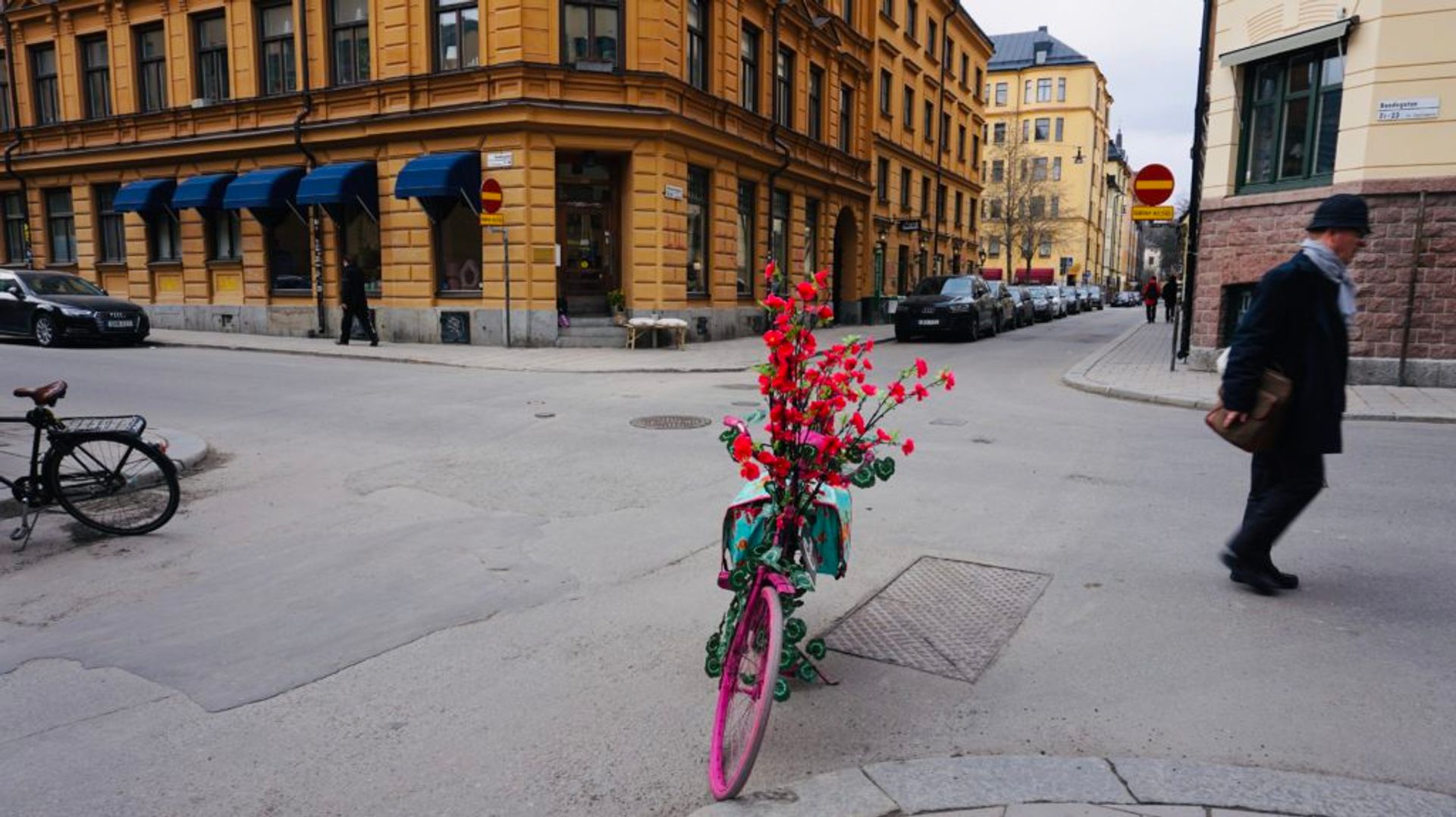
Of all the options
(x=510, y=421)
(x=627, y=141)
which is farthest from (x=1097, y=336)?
(x=510, y=421)

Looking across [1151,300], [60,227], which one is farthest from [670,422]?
[1151,300]

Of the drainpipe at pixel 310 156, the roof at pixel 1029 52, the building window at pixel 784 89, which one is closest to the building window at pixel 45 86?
the drainpipe at pixel 310 156

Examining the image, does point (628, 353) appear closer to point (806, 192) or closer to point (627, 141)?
point (627, 141)

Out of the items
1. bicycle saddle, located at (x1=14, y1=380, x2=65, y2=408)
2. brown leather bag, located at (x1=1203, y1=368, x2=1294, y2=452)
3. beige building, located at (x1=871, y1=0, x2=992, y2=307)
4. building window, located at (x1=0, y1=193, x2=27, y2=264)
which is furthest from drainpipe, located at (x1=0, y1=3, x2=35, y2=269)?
brown leather bag, located at (x1=1203, y1=368, x2=1294, y2=452)

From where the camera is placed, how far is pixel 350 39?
67.2ft

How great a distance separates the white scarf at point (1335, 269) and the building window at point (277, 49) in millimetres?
22259

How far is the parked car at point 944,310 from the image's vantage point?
22.6 m

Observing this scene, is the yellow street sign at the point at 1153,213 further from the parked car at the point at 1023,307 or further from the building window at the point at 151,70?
the building window at the point at 151,70

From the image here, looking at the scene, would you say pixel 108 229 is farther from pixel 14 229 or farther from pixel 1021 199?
pixel 1021 199

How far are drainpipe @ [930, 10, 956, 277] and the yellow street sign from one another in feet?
81.1

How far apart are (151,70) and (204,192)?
4.56m

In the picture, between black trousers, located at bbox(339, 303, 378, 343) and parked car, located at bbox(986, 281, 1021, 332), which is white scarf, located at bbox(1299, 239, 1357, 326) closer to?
black trousers, located at bbox(339, 303, 378, 343)

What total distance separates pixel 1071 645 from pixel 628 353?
1445cm

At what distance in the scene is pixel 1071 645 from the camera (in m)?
3.94
